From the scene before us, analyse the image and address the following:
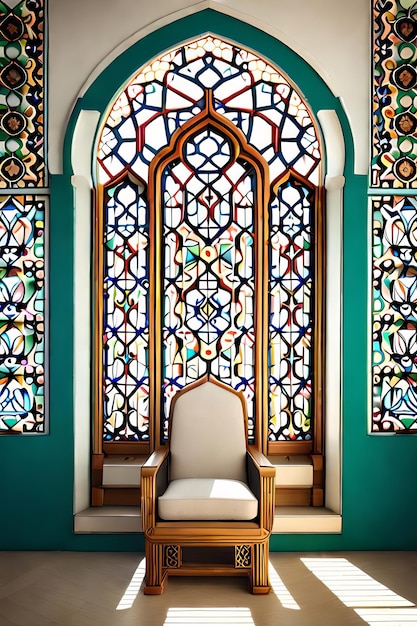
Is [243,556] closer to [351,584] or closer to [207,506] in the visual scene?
[207,506]

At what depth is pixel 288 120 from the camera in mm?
4012

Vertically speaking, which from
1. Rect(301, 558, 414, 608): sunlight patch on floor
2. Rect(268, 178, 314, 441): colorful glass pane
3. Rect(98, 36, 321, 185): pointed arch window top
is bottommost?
Rect(301, 558, 414, 608): sunlight patch on floor

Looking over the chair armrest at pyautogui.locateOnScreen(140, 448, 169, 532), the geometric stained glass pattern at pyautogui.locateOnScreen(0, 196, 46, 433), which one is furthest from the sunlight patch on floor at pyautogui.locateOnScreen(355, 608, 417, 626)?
the geometric stained glass pattern at pyautogui.locateOnScreen(0, 196, 46, 433)

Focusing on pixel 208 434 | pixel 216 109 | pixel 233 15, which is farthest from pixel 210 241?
pixel 233 15

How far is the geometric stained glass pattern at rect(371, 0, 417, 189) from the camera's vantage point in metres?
3.79

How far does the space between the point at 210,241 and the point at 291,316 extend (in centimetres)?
80

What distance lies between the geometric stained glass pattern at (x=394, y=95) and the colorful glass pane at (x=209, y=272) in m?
0.93

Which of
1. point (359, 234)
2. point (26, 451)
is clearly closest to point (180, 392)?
point (26, 451)

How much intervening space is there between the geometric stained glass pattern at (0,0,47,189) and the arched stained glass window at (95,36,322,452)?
1.53ft

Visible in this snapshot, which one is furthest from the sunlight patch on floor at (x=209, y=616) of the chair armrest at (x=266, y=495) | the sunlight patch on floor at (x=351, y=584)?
the sunlight patch on floor at (x=351, y=584)

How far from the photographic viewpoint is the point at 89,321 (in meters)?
3.91

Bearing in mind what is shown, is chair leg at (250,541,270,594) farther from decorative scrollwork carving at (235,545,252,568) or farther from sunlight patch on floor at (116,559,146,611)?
sunlight patch on floor at (116,559,146,611)

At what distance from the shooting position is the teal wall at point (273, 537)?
371 cm

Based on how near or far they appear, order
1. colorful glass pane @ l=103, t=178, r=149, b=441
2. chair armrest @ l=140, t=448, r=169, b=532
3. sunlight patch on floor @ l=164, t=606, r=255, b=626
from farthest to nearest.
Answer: colorful glass pane @ l=103, t=178, r=149, b=441, chair armrest @ l=140, t=448, r=169, b=532, sunlight patch on floor @ l=164, t=606, r=255, b=626
